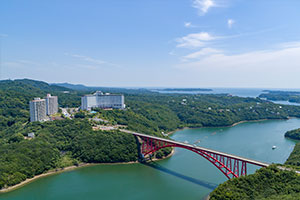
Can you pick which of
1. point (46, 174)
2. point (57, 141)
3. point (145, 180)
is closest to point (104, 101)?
point (57, 141)

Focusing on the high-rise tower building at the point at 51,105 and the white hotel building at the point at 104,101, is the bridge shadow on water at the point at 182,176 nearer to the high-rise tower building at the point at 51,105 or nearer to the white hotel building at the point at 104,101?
the high-rise tower building at the point at 51,105

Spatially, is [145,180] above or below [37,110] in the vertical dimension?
below

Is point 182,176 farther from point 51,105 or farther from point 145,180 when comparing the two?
point 51,105

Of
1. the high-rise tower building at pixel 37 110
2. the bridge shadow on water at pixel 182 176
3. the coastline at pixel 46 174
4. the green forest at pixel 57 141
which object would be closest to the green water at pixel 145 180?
the bridge shadow on water at pixel 182 176

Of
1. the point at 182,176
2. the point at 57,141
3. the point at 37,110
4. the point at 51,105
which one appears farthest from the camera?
the point at 51,105

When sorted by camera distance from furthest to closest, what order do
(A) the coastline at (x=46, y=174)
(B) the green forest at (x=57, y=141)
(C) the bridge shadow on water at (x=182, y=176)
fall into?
(B) the green forest at (x=57, y=141) → (C) the bridge shadow on water at (x=182, y=176) → (A) the coastline at (x=46, y=174)

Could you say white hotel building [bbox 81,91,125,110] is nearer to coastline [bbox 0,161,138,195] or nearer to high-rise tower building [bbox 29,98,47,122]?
high-rise tower building [bbox 29,98,47,122]

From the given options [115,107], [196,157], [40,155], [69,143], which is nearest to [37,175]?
[40,155]

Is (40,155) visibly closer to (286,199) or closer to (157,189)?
(157,189)

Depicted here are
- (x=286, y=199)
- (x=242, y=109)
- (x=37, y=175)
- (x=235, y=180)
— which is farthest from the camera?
(x=242, y=109)
